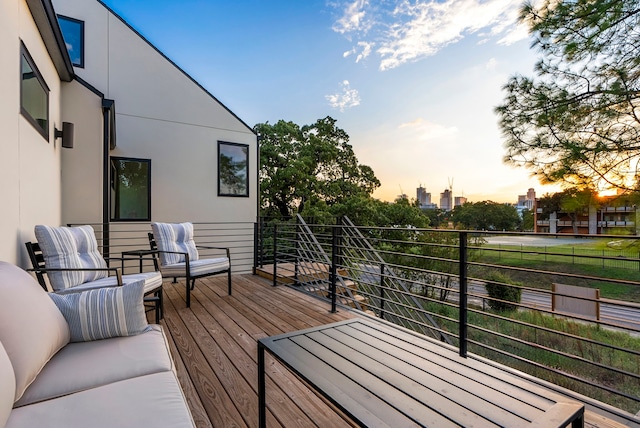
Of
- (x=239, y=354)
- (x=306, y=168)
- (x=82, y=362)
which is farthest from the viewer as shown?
(x=306, y=168)

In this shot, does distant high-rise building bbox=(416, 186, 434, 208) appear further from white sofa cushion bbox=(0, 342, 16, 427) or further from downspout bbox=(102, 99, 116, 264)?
white sofa cushion bbox=(0, 342, 16, 427)

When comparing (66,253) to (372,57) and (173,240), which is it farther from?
(372,57)

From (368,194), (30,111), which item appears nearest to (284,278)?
(30,111)

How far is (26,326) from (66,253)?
5.44ft

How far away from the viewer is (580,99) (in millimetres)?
3930

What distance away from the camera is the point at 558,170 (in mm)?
4051

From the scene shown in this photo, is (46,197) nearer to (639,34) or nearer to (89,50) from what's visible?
(89,50)

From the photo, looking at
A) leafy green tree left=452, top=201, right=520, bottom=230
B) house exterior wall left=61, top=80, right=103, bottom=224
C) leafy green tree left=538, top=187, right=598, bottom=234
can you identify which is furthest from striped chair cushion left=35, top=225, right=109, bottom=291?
leafy green tree left=452, top=201, right=520, bottom=230

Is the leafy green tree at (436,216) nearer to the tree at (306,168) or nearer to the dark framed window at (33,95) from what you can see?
the tree at (306,168)

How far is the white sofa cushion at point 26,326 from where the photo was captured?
3.56ft

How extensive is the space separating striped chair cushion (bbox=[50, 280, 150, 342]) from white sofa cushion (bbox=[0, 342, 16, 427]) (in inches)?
22.9

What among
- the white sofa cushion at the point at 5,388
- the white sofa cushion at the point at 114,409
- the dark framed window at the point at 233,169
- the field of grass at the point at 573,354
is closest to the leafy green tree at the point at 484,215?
the field of grass at the point at 573,354

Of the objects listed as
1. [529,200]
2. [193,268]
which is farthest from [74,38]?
[529,200]

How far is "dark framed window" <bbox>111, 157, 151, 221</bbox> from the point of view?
5.01 m
